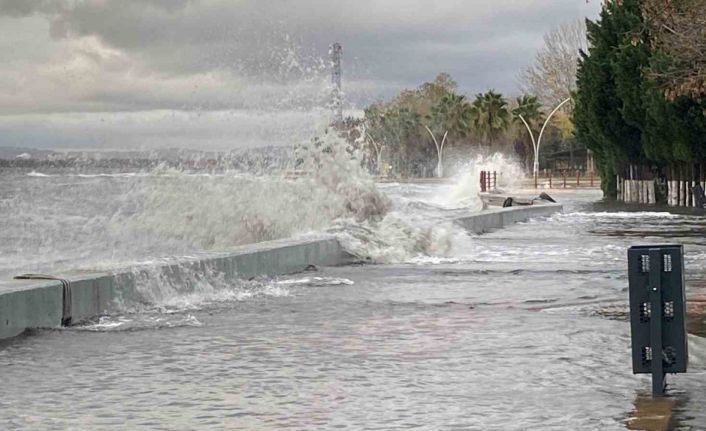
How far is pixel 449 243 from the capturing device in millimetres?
24438

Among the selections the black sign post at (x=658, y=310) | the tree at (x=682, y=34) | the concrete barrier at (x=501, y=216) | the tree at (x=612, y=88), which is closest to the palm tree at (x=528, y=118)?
the tree at (x=612, y=88)

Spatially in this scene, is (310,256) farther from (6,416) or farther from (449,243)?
(6,416)

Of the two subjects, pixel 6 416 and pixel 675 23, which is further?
pixel 675 23

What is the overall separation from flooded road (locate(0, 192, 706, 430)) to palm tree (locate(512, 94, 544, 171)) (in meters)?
104

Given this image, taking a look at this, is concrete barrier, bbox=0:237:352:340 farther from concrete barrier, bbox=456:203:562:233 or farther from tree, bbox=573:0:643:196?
tree, bbox=573:0:643:196

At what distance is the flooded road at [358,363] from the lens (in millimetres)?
8195

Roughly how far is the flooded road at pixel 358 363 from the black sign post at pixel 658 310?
23 cm

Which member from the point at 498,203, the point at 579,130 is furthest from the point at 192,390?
the point at 579,130

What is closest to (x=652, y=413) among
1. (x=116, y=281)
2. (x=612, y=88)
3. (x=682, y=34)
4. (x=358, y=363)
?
(x=358, y=363)

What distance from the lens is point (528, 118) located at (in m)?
124

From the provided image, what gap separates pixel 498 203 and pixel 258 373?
44401mm

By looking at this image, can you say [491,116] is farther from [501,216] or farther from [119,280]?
[119,280]

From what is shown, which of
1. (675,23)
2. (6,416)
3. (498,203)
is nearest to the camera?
(6,416)

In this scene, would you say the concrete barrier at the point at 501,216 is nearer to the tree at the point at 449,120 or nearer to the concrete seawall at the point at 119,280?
the concrete seawall at the point at 119,280
